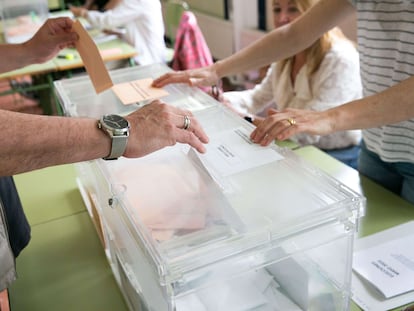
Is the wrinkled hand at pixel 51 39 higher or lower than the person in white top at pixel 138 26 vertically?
higher

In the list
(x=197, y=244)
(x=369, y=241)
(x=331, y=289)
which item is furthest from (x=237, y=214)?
(x=369, y=241)

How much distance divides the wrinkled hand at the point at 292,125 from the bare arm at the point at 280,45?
47cm

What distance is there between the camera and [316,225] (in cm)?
84

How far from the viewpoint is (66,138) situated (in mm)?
803

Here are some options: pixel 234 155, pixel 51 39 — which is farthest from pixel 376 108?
pixel 51 39

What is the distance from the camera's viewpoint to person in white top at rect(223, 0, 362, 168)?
1880 millimetres

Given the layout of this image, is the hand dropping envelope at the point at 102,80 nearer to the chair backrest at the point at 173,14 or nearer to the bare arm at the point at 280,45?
the bare arm at the point at 280,45

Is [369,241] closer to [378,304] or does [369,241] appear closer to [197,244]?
[378,304]

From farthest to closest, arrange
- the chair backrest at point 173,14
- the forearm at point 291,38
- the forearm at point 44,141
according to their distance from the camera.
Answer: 1. the chair backrest at point 173,14
2. the forearm at point 291,38
3. the forearm at point 44,141

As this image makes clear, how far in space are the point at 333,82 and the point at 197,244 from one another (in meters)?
1.27

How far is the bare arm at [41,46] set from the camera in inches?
56.5

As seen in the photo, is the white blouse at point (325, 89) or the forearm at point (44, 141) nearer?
the forearm at point (44, 141)

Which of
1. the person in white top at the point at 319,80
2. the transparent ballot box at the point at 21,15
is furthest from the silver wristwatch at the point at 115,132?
the transparent ballot box at the point at 21,15

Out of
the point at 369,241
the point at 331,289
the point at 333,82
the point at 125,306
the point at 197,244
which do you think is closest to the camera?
the point at 197,244
